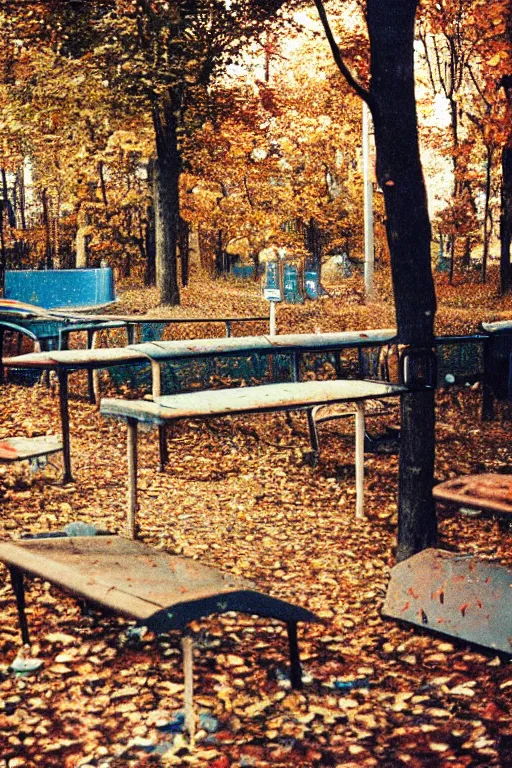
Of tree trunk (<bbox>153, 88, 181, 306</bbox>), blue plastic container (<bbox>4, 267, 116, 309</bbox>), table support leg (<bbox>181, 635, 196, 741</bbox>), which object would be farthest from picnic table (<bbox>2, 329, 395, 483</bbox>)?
blue plastic container (<bbox>4, 267, 116, 309</bbox>)

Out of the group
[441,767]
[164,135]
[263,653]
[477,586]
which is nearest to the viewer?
[441,767]

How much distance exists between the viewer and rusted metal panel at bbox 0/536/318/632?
3258 millimetres

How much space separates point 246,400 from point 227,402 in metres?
0.13

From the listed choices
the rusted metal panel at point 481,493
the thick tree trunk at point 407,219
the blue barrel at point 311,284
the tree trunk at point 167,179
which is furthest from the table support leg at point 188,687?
the blue barrel at point 311,284

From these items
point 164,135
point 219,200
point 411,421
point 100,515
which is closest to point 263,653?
point 411,421

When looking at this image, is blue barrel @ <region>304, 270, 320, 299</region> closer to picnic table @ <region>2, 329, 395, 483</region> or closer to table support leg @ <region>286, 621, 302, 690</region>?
picnic table @ <region>2, 329, 395, 483</region>

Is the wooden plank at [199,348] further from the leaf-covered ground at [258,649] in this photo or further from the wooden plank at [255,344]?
the leaf-covered ground at [258,649]

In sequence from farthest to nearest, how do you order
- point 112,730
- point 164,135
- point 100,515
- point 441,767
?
point 164,135, point 100,515, point 112,730, point 441,767

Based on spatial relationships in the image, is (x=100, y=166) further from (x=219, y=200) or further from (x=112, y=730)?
(x=112, y=730)

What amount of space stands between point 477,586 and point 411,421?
111cm

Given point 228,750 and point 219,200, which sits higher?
point 219,200

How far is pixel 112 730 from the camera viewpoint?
3559 mm

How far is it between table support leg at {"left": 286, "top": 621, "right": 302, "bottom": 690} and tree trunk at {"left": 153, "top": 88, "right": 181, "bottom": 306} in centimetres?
1408

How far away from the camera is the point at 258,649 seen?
169 inches
